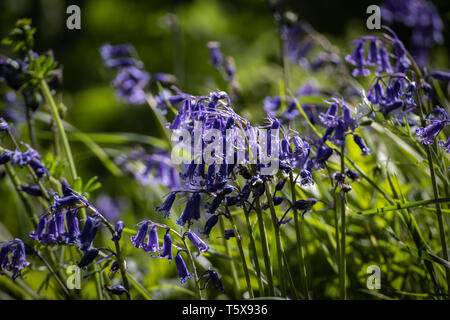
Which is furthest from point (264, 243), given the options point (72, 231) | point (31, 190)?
point (31, 190)

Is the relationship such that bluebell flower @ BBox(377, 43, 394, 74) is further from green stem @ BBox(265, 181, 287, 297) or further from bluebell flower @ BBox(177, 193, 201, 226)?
bluebell flower @ BBox(177, 193, 201, 226)


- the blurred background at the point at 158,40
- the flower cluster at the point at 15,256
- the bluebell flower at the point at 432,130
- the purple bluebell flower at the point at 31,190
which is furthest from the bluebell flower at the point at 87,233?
the blurred background at the point at 158,40

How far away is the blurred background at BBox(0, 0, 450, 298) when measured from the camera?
5879 millimetres

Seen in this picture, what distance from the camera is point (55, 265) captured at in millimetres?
1847

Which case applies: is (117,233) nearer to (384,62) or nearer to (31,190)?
(31,190)

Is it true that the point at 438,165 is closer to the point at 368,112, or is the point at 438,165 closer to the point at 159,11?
the point at 368,112

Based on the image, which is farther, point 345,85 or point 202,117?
point 345,85

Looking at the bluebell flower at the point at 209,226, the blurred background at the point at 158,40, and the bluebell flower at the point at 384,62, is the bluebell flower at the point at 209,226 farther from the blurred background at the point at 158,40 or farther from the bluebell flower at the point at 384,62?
the blurred background at the point at 158,40

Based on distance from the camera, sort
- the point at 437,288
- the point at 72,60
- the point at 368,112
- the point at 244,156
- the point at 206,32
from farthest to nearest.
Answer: the point at 72,60, the point at 206,32, the point at 437,288, the point at 368,112, the point at 244,156

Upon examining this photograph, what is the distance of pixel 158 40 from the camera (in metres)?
6.97

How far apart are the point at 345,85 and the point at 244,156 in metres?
1.95

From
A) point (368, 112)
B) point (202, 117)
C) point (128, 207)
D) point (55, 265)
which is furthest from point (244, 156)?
point (128, 207)

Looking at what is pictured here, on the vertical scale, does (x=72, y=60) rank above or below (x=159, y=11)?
below

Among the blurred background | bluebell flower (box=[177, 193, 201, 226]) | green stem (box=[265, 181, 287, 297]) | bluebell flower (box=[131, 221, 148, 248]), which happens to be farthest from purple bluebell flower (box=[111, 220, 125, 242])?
the blurred background
